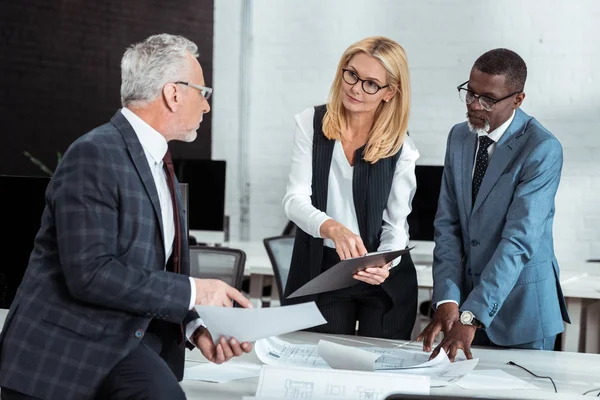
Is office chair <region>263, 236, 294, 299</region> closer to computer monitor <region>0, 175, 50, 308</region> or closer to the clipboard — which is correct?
computer monitor <region>0, 175, 50, 308</region>

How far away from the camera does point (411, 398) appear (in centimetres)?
115

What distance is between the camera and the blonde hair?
222 centimetres

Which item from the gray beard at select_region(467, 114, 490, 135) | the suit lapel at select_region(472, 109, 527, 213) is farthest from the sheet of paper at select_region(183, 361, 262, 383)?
the gray beard at select_region(467, 114, 490, 135)

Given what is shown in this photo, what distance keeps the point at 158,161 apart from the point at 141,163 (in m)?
0.08

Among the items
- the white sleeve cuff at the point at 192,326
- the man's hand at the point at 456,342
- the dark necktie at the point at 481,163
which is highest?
the dark necktie at the point at 481,163

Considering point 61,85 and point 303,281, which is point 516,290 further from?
point 61,85

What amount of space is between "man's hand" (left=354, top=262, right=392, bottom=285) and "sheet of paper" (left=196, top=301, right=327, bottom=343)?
1.76ft

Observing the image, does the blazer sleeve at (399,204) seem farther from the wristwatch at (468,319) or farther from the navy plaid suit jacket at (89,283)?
the navy plaid suit jacket at (89,283)

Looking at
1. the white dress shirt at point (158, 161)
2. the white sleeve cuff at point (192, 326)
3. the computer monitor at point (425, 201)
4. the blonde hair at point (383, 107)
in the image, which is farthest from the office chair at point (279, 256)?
the white dress shirt at point (158, 161)

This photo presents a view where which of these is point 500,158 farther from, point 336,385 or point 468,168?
point 336,385

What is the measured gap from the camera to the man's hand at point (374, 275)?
6.65ft

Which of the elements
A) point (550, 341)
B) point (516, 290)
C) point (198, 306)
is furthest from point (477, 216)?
point (198, 306)

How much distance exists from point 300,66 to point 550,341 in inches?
155

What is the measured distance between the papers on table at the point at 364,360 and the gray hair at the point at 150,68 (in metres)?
0.65
